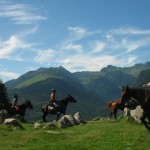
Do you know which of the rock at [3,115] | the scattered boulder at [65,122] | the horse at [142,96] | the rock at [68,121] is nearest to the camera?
the horse at [142,96]

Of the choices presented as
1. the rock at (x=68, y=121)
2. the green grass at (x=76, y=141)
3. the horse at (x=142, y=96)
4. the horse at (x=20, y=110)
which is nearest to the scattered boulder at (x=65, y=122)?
the rock at (x=68, y=121)

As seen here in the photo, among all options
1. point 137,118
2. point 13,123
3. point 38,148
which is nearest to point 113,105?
point 137,118

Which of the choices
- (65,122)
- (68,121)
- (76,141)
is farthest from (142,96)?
(68,121)

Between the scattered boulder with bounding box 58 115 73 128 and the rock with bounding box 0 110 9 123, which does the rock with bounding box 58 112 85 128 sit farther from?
the rock with bounding box 0 110 9 123

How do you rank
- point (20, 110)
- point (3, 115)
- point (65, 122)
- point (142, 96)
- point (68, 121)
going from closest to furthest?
1. point (142, 96)
2. point (65, 122)
3. point (68, 121)
4. point (3, 115)
5. point (20, 110)

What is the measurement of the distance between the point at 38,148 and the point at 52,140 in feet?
14.2

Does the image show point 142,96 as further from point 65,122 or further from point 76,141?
point 65,122

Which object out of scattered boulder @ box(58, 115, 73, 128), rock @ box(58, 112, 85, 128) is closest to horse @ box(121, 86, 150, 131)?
scattered boulder @ box(58, 115, 73, 128)

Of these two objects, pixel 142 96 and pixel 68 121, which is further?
pixel 68 121

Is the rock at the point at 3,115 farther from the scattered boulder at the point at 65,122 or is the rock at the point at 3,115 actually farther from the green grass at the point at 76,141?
the green grass at the point at 76,141

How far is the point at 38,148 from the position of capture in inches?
1069

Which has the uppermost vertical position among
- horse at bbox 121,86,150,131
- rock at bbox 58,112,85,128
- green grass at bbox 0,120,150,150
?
horse at bbox 121,86,150,131

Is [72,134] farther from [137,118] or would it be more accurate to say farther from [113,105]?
[113,105]

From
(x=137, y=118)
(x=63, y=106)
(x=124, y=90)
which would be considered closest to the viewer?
(x=124, y=90)
